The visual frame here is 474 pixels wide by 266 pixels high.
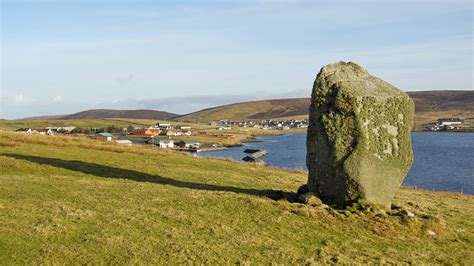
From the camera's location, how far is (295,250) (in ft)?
42.8

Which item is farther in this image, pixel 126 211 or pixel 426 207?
pixel 426 207

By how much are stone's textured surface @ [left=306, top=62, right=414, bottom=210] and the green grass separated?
133 cm

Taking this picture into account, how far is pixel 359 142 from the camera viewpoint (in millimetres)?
17375

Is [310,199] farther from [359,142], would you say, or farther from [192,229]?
[192,229]

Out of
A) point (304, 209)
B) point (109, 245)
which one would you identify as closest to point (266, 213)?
point (304, 209)

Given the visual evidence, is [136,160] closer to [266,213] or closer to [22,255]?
[266,213]

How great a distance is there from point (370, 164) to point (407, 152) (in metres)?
1.67

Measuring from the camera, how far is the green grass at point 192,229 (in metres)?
12.2

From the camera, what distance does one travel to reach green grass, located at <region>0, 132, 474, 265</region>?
1218 centimetres

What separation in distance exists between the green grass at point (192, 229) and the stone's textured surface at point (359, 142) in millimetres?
1331

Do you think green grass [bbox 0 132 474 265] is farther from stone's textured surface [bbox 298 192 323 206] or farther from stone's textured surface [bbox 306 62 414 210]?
stone's textured surface [bbox 306 62 414 210]

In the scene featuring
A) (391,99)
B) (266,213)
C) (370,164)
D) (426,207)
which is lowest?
(426,207)

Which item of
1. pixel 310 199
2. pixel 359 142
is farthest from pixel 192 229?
pixel 359 142

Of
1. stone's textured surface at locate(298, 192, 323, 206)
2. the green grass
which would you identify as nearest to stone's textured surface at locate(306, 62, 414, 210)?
stone's textured surface at locate(298, 192, 323, 206)
